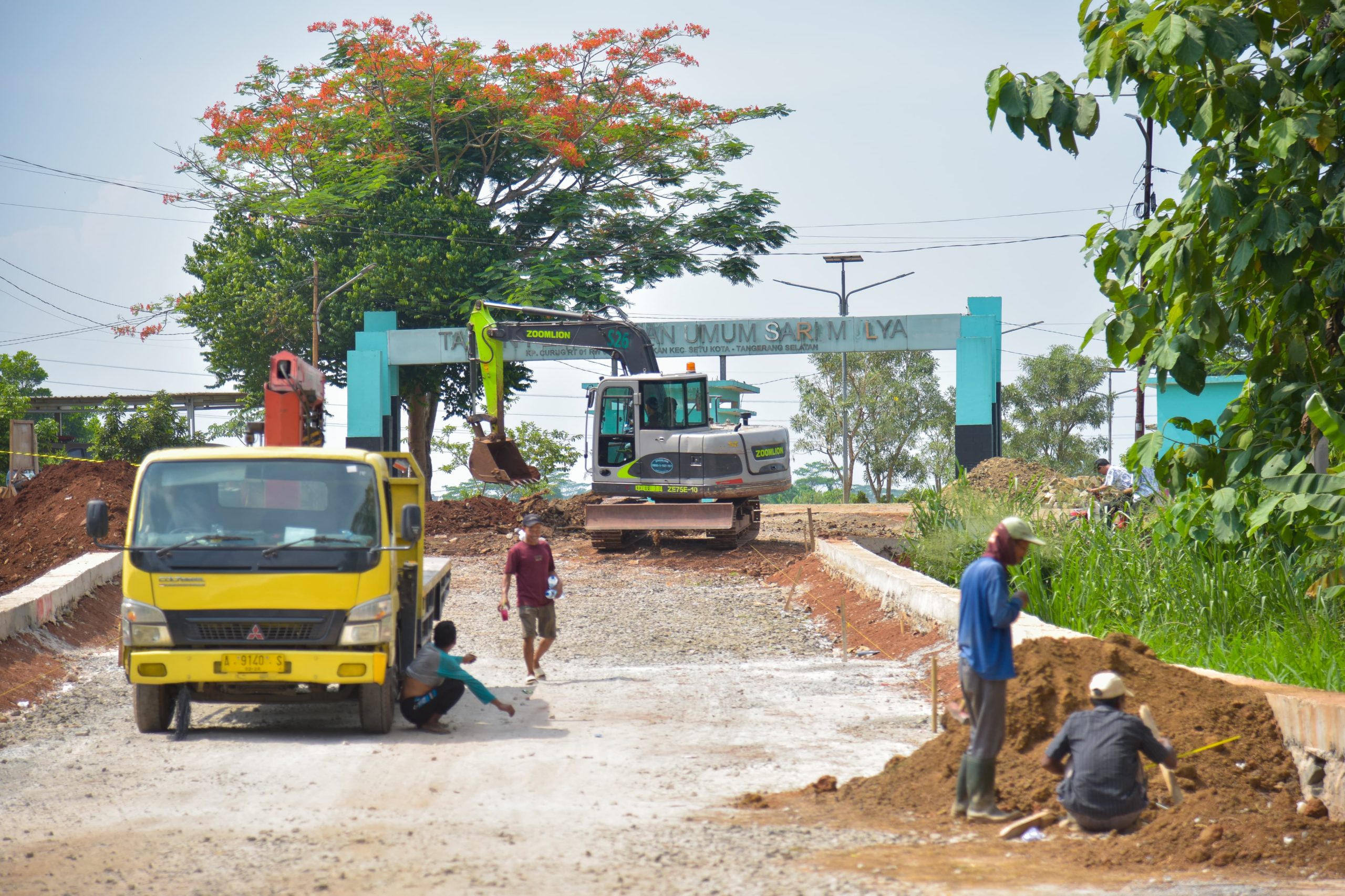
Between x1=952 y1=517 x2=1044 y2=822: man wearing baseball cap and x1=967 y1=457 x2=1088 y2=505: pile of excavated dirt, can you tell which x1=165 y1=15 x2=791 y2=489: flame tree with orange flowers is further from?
x1=952 y1=517 x2=1044 y2=822: man wearing baseball cap

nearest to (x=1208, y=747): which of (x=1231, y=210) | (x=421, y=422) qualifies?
(x=1231, y=210)

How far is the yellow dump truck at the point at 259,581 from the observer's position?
28.5ft

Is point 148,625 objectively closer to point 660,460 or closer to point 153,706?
point 153,706

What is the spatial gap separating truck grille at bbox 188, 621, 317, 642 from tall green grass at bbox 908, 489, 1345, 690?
20.1ft

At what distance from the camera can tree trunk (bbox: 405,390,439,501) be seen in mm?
39219

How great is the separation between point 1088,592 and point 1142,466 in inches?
134

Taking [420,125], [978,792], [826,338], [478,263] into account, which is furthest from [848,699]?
[420,125]

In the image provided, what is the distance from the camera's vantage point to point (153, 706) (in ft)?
29.5

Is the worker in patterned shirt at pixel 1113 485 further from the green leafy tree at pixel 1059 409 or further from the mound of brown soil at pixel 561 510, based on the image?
the green leafy tree at pixel 1059 409

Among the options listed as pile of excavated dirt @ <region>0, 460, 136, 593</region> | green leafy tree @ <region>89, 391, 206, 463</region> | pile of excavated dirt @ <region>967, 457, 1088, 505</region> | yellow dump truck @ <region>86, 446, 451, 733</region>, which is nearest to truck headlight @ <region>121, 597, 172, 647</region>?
yellow dump truck @ <region>86, 446, 451, 733</region>

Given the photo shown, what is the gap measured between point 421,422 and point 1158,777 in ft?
115

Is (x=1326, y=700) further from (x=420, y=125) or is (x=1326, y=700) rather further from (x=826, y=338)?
(x=420, y=125)

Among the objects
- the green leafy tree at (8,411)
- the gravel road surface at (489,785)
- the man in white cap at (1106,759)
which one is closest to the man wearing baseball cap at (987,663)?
the man in white cap at (1106,759)

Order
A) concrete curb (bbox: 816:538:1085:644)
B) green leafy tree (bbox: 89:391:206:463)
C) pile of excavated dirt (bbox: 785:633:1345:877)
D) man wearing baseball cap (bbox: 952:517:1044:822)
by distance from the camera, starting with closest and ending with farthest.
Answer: pile of excavated dirt (bbox: 785:633:1345:877), man wearing baseball cap (bbox: 952:517:1044:822), concrete curb (bbox: 816:538:1085:644), green leafy tree (bbox: 89:391:206:463)
